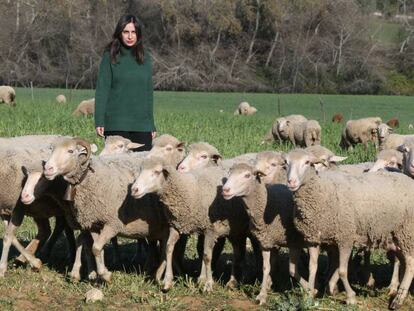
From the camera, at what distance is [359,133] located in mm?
19812

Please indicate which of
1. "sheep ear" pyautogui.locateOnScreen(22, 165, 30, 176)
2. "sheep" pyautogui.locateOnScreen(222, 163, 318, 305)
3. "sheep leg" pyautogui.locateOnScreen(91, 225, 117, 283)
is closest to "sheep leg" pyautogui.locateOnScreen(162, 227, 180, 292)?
"sheep leg" pyautogui.locateOnScreen(91, 225, 117, 283)

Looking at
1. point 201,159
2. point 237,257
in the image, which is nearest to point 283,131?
point 201,159

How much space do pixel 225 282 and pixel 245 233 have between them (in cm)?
51

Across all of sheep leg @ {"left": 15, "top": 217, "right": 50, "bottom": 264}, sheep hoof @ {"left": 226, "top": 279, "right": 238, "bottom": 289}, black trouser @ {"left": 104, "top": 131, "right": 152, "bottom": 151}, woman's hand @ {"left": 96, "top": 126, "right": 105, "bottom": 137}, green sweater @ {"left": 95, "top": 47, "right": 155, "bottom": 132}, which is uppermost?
green sweater @ {"left": 95, "top": 47, "right": 155, "bottom": 132}

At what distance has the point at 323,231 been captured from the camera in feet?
21.5

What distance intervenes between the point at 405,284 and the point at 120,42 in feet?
13.1

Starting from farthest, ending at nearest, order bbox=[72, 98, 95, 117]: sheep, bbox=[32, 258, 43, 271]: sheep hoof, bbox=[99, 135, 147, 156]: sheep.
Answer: bbox=[72, 98, 95, 117]: sheep
bbox=[99, 135, 147, 156]: sheep
bbox=[32, 258, 43, 271]: sheep hoof

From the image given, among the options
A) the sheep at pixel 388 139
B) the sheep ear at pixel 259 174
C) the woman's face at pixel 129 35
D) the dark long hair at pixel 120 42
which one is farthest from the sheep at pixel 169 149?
the sheep at pixel 388 139

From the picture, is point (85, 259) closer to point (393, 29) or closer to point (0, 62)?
point (0, 62)

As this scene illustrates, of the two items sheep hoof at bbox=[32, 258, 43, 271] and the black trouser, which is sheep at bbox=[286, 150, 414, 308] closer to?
sheep hoof at bbox=[32, 258, 43, 271]

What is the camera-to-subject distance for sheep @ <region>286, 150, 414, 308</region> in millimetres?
6512

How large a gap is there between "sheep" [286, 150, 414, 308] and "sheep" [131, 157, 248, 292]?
2.69 feet

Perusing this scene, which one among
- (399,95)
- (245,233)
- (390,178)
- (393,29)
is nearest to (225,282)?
(245,233)

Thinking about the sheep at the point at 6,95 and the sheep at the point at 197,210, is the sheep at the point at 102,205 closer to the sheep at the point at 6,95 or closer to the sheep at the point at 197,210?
the sheep at the point at 197,210
